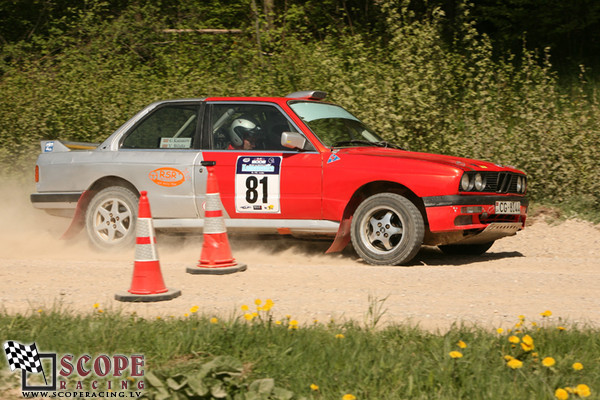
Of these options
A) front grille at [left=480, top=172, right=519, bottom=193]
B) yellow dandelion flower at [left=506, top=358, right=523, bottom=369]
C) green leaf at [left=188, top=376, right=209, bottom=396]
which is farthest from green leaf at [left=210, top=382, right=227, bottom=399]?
front grille at [left=480, top=172, right=519, bottom=193]

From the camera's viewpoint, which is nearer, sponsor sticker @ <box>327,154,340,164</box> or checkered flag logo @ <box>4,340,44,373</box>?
checkered flag logo @ <box>4,340,44,373</box>

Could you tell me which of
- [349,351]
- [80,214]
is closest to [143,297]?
[349,351]

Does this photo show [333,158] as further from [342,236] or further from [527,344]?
[527,344]

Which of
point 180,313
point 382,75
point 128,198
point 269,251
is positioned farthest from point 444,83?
point 180,313

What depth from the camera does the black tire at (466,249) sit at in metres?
8.97

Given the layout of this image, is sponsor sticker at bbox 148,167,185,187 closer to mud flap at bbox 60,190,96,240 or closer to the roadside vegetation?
mud flap at bbox 60,190,96,240

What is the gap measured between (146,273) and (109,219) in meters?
2.95

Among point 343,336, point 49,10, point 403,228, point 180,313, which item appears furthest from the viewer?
point 49,10

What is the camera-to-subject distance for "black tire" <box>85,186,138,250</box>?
8.83 meters

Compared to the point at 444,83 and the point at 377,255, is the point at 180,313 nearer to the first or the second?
the point at 377,255

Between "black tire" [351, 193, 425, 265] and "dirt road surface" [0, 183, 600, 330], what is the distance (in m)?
0.18

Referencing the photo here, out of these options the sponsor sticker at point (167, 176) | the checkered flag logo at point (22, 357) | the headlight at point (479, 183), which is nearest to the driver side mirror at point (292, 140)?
the sponsor sticker at point (167, 176)

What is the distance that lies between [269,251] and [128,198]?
1741 millimetres

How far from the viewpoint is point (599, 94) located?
1670cm
